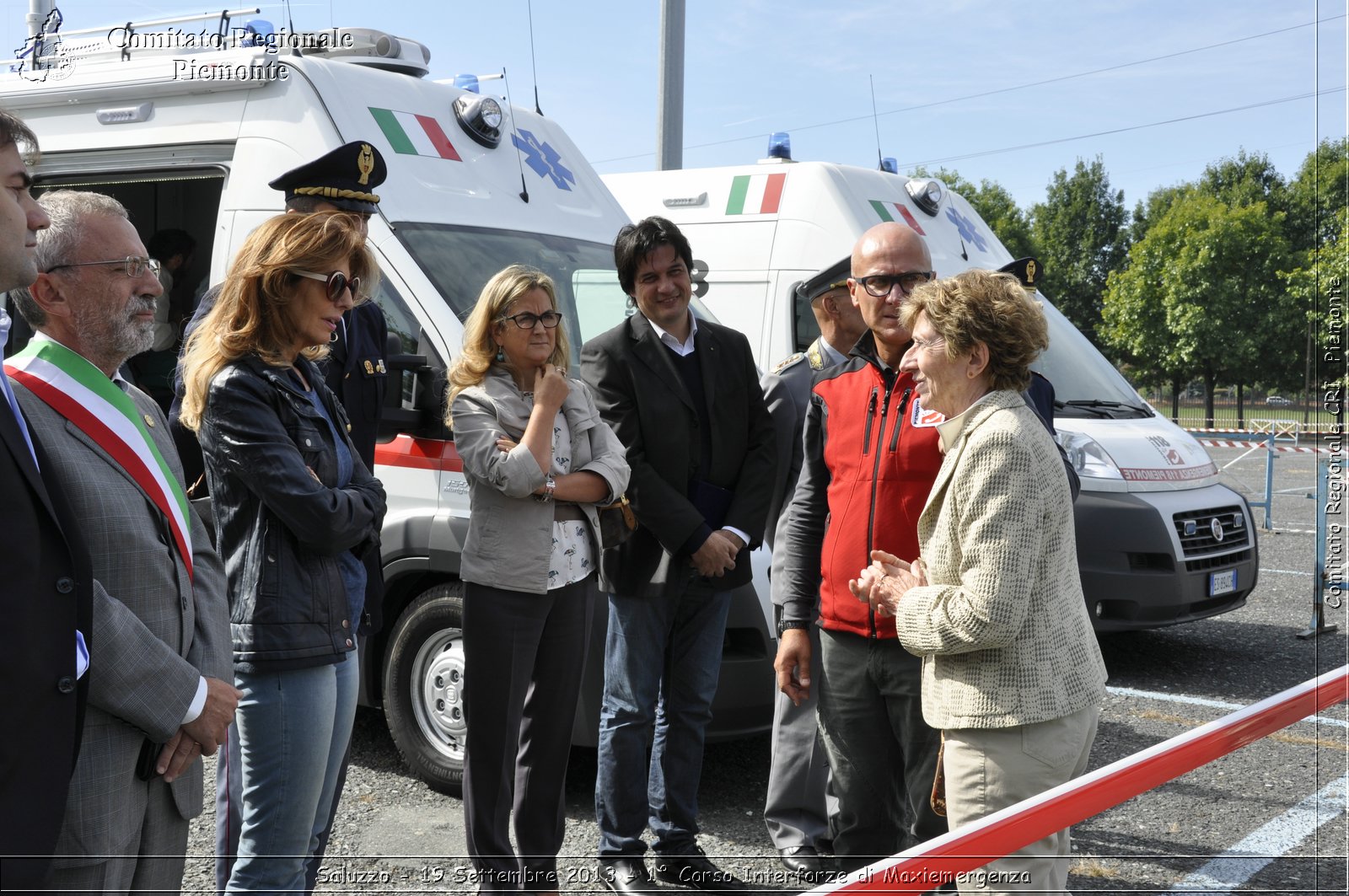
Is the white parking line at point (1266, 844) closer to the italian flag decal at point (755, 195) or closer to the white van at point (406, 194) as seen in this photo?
the white van at point (406, 194)

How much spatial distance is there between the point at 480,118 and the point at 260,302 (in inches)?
115

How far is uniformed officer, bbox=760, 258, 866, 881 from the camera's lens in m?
4.07

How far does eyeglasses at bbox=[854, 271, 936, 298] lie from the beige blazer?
0.75 m

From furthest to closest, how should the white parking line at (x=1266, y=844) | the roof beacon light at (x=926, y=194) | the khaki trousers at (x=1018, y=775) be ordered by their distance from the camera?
the roof beacon light at (x=926, y=194) → the white parking line at (x=1266, y=844) → the khaki trousers at (x=1018, y=775)

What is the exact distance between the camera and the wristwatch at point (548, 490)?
138 inches

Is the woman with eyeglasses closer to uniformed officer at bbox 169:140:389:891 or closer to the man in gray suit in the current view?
uniformed officer at bbox 169:140:389:891

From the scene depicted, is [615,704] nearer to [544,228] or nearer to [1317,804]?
[544,228]

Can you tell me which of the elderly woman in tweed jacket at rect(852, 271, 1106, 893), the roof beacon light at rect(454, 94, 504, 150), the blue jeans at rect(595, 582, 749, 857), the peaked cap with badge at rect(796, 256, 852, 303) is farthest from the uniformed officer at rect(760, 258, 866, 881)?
the roof beacon light at rect(454, 94, 504, 150)

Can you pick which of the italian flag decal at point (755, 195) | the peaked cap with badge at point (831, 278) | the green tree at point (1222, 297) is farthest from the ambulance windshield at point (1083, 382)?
the green tree at point (1222, 297)

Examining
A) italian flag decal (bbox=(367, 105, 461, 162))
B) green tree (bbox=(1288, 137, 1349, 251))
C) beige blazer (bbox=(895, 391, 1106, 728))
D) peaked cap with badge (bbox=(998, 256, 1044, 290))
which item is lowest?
beige blazer (bbox=(895, 391, 1106, 728))

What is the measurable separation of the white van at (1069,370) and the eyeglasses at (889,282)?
11.9 feet

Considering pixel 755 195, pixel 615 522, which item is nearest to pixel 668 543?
pixel 615 522

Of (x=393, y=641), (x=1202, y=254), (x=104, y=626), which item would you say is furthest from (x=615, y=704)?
(x=1202, y=254)

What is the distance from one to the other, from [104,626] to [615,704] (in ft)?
7.03
